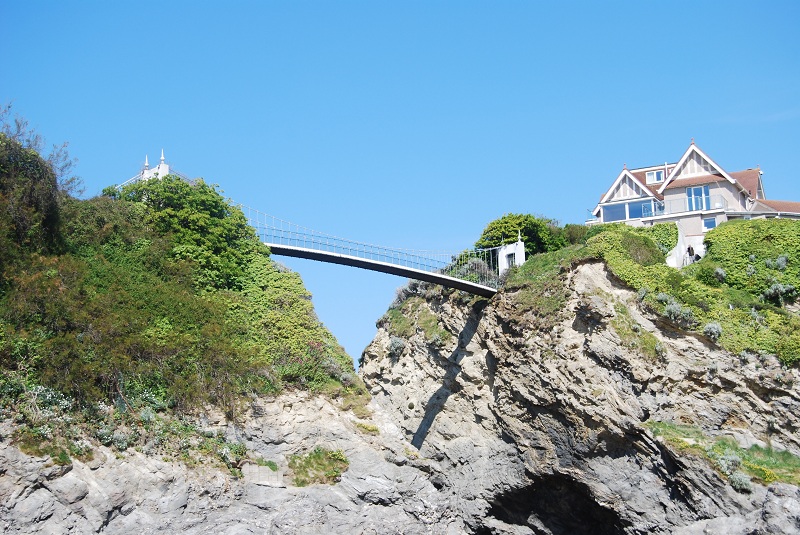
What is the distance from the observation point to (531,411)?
3475 centimetres

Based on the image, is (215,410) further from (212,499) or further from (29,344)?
(29,344)

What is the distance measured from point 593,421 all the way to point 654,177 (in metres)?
20.8

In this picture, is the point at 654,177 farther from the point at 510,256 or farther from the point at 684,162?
the point at 510,256

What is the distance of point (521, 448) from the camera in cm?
3478

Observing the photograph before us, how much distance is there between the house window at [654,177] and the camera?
49.6 metres

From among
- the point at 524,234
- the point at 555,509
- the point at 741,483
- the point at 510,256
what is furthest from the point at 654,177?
the point at 741,483

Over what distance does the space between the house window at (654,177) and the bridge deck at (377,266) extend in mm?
15876

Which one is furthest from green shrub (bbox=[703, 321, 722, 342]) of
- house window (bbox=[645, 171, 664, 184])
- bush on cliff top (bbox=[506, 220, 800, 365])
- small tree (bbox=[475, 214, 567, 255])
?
house window (bbox=[645, 171, 664, 184])

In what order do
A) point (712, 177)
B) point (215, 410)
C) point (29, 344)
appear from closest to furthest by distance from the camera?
point (29, 344), point (215, 410), point (712, 177)

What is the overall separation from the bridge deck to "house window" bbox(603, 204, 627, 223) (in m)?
11.9

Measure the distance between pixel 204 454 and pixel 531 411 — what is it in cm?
1203

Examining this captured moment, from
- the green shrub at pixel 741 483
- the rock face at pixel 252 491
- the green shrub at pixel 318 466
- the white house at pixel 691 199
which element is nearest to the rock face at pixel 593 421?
the green shrub at pixel 741 483

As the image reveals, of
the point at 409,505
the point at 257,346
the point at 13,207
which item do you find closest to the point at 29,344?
the point at 13,207

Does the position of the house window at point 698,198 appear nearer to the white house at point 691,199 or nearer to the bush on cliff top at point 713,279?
the white house at point 691,199
